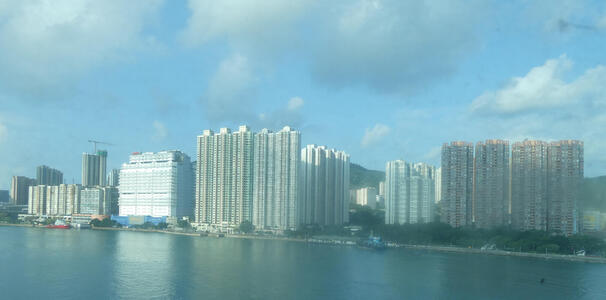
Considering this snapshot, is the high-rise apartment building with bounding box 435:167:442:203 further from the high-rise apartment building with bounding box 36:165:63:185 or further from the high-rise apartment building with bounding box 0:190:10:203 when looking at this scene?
the high-rise apartment building with bounding box 0:190:10:203

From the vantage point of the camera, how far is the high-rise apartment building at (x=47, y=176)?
34.1m

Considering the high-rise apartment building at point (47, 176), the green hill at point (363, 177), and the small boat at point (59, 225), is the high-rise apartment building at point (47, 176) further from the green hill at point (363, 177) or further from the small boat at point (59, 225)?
the green hill at point (363, 177)

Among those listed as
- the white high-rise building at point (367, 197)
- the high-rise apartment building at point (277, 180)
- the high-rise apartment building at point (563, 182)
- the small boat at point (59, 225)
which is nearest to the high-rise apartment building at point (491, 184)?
the high-rise apartment building at point (563, 182)

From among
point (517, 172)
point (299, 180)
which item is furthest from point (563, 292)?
point (299, 180)

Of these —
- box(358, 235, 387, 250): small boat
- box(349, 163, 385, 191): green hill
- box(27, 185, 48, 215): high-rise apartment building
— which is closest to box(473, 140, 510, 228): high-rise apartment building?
box(358, 235, 387, 250): small boat

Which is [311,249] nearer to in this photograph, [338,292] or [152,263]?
[152,263]

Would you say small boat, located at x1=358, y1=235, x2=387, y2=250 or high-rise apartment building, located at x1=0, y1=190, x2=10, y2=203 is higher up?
high-rise apartment building, located at x1=0, y1=190, x2=10, y2=203

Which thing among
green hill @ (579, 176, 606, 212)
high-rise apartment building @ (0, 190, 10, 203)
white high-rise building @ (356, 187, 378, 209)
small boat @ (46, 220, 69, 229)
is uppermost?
green hill @ (579, 176, 606, 212)

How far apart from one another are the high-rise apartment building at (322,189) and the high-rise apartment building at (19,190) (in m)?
21.3

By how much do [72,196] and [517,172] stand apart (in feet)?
66.6

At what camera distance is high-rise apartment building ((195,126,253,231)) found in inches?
735

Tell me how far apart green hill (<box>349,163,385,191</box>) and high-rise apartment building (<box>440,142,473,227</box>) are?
9.43 m

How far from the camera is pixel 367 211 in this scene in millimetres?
20469

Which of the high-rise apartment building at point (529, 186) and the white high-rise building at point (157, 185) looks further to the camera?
the white high-rise building at point (157, 185)
